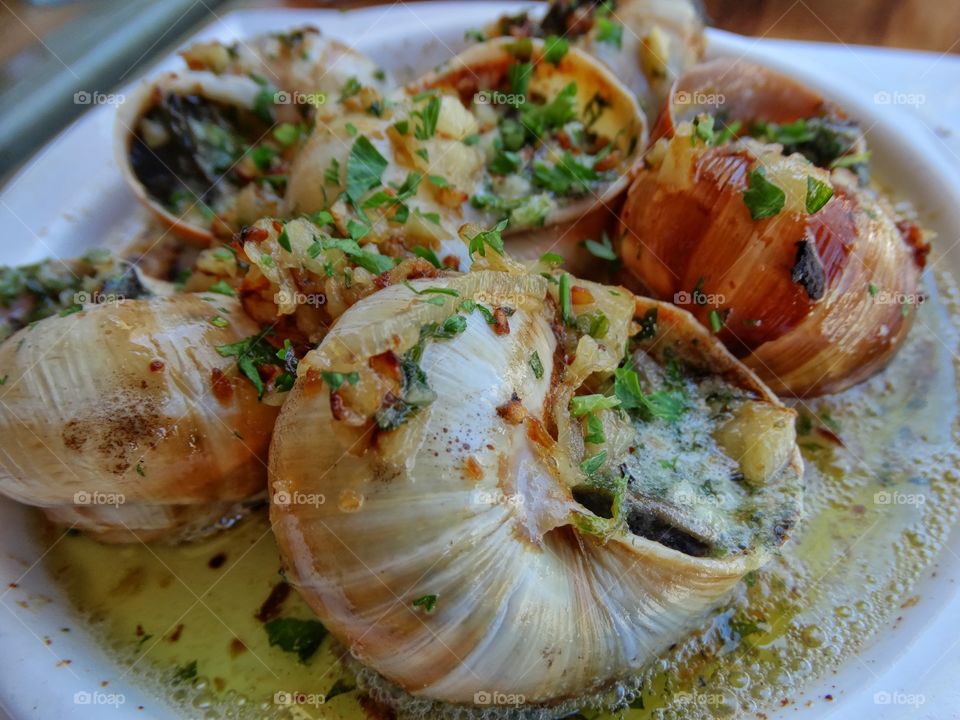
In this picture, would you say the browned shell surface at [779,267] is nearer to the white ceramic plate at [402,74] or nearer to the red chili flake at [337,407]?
the white ceramic plate at [402,74]

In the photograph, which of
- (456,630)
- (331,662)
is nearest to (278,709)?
(331,662)

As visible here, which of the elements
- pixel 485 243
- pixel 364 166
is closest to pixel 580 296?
pixel 485 243

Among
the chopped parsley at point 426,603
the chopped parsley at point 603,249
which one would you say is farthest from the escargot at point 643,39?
the chopped parsley at point 426,603

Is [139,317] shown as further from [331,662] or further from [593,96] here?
[593,96]

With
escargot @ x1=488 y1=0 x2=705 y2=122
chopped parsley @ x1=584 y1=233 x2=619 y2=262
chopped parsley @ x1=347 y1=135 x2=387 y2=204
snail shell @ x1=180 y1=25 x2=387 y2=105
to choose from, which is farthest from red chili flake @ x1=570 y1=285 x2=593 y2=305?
Answer: snail shell @ x1=180 y1=25 x2=387 y2=105

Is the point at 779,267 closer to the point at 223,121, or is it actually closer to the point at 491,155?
the point at 491,155

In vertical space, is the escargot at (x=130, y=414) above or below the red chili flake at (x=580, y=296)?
below
